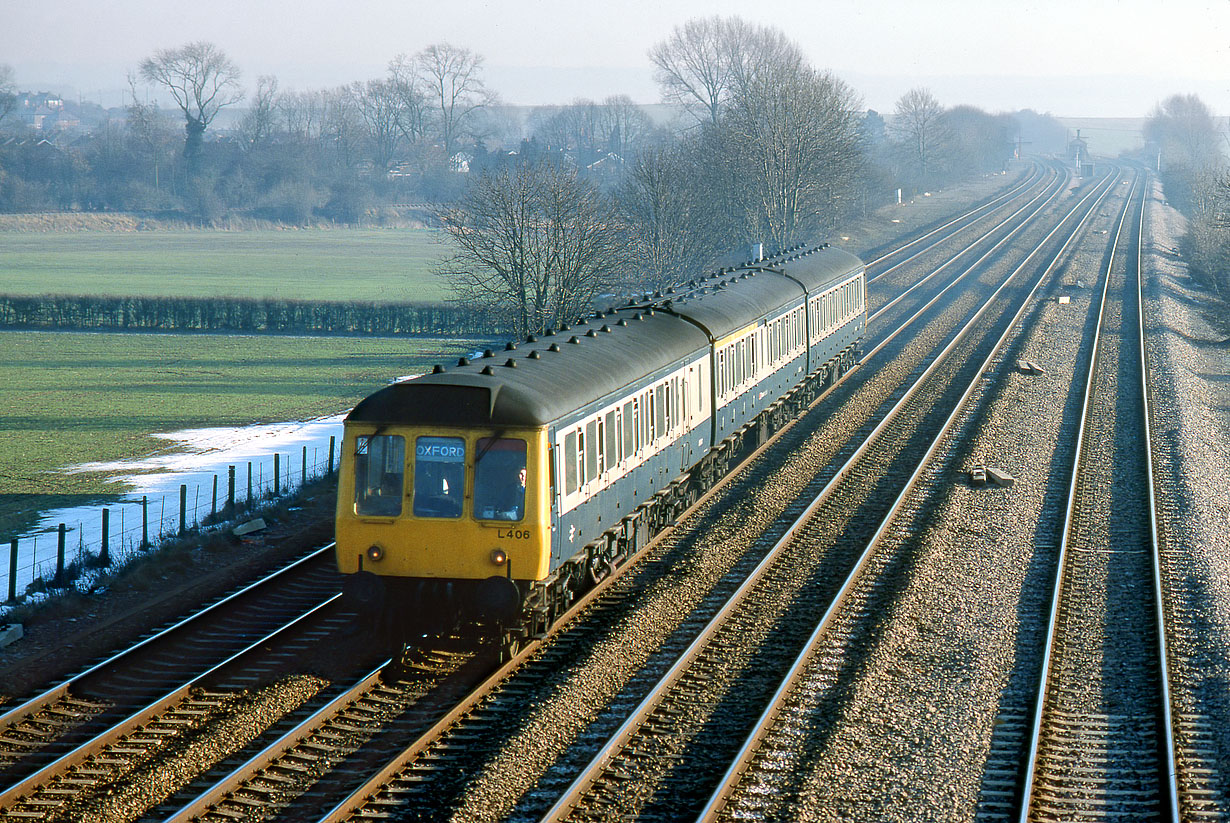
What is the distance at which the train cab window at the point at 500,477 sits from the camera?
502 inches

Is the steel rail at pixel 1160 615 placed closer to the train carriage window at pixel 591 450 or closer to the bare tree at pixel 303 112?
the train carriage window at pixel 591 450

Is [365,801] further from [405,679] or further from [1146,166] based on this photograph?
[1146,166]

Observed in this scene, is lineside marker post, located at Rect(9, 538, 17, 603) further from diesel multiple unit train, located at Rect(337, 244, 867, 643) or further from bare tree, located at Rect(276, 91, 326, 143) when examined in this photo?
bare tree, located at Rect(276, 91, 326, 143)

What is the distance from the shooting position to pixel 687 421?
63.3 ft

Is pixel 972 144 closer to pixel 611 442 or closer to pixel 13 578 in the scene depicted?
pixel 611 442

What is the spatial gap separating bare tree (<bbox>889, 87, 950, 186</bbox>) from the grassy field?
82.3m

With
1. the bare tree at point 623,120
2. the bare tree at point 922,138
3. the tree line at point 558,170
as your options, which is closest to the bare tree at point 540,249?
the tree line at point 558,170

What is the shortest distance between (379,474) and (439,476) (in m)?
0.63

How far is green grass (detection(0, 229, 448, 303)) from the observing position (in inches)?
2694

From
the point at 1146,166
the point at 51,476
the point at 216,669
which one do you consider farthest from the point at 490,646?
the point at 1146,166

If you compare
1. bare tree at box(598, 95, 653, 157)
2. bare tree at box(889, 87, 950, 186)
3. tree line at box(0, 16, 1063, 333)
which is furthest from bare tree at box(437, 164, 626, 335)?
bare tree at box(598, 95, 653, 157)

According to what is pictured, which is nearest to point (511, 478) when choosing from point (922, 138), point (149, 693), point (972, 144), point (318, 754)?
point (318, 754)

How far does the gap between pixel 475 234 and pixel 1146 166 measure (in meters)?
176

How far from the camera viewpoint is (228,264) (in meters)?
86.1
